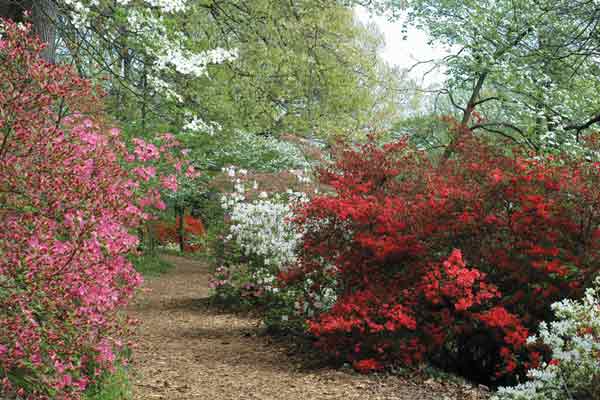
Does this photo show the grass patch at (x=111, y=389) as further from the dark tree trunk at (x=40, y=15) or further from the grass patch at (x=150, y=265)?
the grass patch at (x=150, y=265)

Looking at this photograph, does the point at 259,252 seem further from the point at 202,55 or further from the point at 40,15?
the point at 40,15

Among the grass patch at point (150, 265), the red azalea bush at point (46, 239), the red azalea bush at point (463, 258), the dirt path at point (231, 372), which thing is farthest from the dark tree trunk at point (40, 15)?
the grass patch at point (150, 265)

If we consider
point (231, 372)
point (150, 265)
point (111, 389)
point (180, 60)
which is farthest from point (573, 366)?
point (150, 265)

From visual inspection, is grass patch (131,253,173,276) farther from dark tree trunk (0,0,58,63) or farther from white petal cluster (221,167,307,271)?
dark tree trunk (0,0,58,63)

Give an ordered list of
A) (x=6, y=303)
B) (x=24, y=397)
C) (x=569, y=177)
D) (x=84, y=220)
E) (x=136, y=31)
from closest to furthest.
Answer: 1. (x=6, y=303)
2. (x=24, y=397)
3. (x=84, y=220)
4. (x=569, y=177)
5. (x=136, y=31)

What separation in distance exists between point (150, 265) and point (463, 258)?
34.1ft

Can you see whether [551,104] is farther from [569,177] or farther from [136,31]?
[136,31]

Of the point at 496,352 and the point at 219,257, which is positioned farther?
the point at 219,257

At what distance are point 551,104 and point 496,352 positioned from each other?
19.3ft

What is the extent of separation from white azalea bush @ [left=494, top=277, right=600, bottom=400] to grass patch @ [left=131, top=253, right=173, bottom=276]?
36.3 ft

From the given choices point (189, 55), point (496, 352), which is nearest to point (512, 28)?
point (189, 55)

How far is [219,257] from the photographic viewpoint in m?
10.2

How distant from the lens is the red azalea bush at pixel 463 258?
498cm

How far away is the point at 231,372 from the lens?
231 inches
